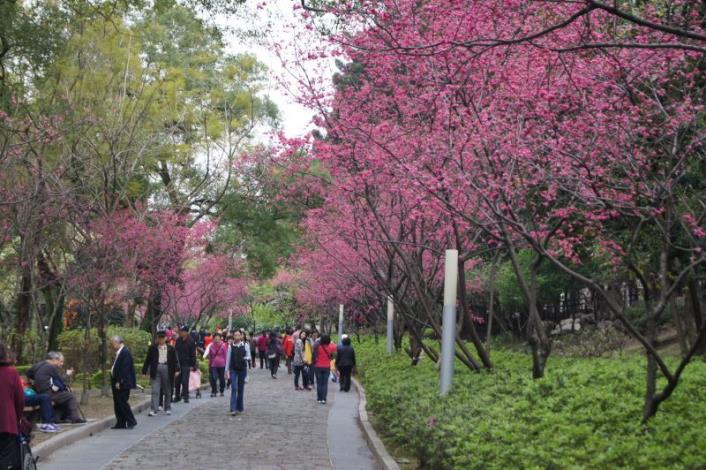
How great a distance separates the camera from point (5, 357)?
27.3ft

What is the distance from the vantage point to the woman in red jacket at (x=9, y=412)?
8.14 metres

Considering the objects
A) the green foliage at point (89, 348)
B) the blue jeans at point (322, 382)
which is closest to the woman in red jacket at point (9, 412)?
the green foliage at point (89, 348)

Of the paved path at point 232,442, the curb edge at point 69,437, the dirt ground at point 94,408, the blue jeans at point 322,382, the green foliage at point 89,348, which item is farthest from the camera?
the blue jeans at point 322,382

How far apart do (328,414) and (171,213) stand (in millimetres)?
11888

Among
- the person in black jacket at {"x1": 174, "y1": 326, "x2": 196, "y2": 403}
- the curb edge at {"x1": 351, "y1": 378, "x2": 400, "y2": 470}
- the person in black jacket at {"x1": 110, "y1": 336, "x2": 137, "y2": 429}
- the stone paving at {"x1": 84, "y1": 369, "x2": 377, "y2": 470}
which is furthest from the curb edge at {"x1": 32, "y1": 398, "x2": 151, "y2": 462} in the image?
the person in black jacket at {"x1": 174, "y1": 326, "x2": 196, "y2": 403}

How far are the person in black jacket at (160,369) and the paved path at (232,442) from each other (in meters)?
0.39

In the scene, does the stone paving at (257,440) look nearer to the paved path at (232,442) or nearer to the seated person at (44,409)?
the paved path at (232,442)

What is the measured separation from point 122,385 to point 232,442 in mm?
2687

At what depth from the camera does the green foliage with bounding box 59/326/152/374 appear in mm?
20531

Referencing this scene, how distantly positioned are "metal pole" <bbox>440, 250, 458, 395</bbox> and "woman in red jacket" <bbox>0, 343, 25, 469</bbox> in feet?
19.3

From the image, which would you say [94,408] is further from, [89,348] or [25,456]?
[25,456]

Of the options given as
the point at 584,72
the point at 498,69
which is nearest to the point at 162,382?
the point at 498,69

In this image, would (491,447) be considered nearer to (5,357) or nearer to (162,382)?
(5,357)

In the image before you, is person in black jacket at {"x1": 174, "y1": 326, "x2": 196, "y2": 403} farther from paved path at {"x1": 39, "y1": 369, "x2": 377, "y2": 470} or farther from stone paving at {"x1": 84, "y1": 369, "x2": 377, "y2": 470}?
paved path at {"x1": 39, "y1": 369, "x2": 377, "y2": 470}
